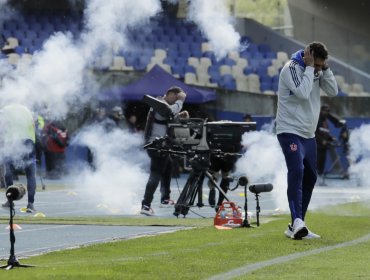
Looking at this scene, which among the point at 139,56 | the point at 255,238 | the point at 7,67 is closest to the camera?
the point at 255,238

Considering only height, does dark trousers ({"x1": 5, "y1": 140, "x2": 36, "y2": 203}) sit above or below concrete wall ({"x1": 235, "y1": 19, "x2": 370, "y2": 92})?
below

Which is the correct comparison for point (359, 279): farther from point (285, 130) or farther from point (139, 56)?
point (139, 56)

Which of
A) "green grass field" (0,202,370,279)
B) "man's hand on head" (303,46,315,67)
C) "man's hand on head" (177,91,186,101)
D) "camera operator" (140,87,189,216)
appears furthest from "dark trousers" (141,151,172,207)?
"man's hand on head" (303,46,315,67)

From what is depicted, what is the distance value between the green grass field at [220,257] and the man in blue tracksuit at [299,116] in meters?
0.57

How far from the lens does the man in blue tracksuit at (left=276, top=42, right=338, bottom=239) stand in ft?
47.8

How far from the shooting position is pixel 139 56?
39844 millimetres

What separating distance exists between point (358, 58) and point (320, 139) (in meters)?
4.48

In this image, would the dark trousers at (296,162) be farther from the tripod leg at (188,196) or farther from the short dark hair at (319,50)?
the tripod leg at (188,196)

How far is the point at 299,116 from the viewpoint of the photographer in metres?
14.7

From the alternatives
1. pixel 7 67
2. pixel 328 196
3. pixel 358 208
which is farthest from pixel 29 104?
pixel 358 208

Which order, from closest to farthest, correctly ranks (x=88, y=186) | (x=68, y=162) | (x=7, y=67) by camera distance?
1. (x=7, y=67)
2. (x=88, y=186)
3. (x=68, y=162)

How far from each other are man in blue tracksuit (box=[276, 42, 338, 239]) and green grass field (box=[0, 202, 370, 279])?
0.57 meters

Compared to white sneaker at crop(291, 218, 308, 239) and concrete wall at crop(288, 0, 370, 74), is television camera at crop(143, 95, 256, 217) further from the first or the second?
concrete wall at crop(288, 0, 370, 74)

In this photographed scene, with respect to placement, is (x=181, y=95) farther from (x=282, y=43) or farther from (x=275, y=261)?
(x=282, y=43)
